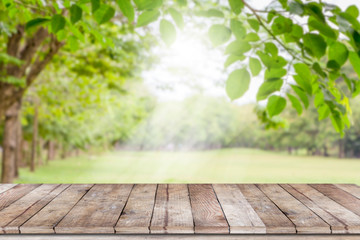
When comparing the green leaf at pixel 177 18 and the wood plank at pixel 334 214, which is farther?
the wood plank at pixel 334 214

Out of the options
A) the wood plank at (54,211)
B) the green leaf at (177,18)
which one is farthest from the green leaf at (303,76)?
the wood plank at (54,211)

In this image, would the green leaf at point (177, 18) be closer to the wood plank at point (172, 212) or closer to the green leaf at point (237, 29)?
the green leaf at point (237, 29)

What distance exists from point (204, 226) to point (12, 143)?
820 centimetres

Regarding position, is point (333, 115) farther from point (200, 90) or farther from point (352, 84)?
point (200, 90)

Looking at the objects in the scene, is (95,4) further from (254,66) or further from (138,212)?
(138,212)

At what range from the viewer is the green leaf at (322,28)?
Answer: 33.3 inches

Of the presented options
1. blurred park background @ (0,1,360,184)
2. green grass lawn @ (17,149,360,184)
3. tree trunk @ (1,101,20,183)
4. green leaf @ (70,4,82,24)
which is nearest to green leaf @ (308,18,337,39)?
green leaf @ (70,4,82,24)

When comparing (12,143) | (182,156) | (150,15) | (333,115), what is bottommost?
(182,156)

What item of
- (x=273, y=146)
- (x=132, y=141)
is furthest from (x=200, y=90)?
(x=132, y=141)

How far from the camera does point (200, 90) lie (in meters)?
10.9

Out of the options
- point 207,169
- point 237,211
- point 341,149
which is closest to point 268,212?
point 237,211

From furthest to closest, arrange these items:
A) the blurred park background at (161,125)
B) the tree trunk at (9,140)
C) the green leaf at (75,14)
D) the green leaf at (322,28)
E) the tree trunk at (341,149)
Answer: the tree trunk at (341,149)
the tree trunk at (9,140)
the blurred park background at (161,125)
the green leaf at (75,14)
the green leaf at (322,28)

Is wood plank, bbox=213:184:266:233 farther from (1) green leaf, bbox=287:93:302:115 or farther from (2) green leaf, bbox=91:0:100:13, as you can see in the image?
(2) green leaf, bbox=91:0:100:13

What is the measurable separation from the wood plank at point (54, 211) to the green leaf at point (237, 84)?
1.12 metres
